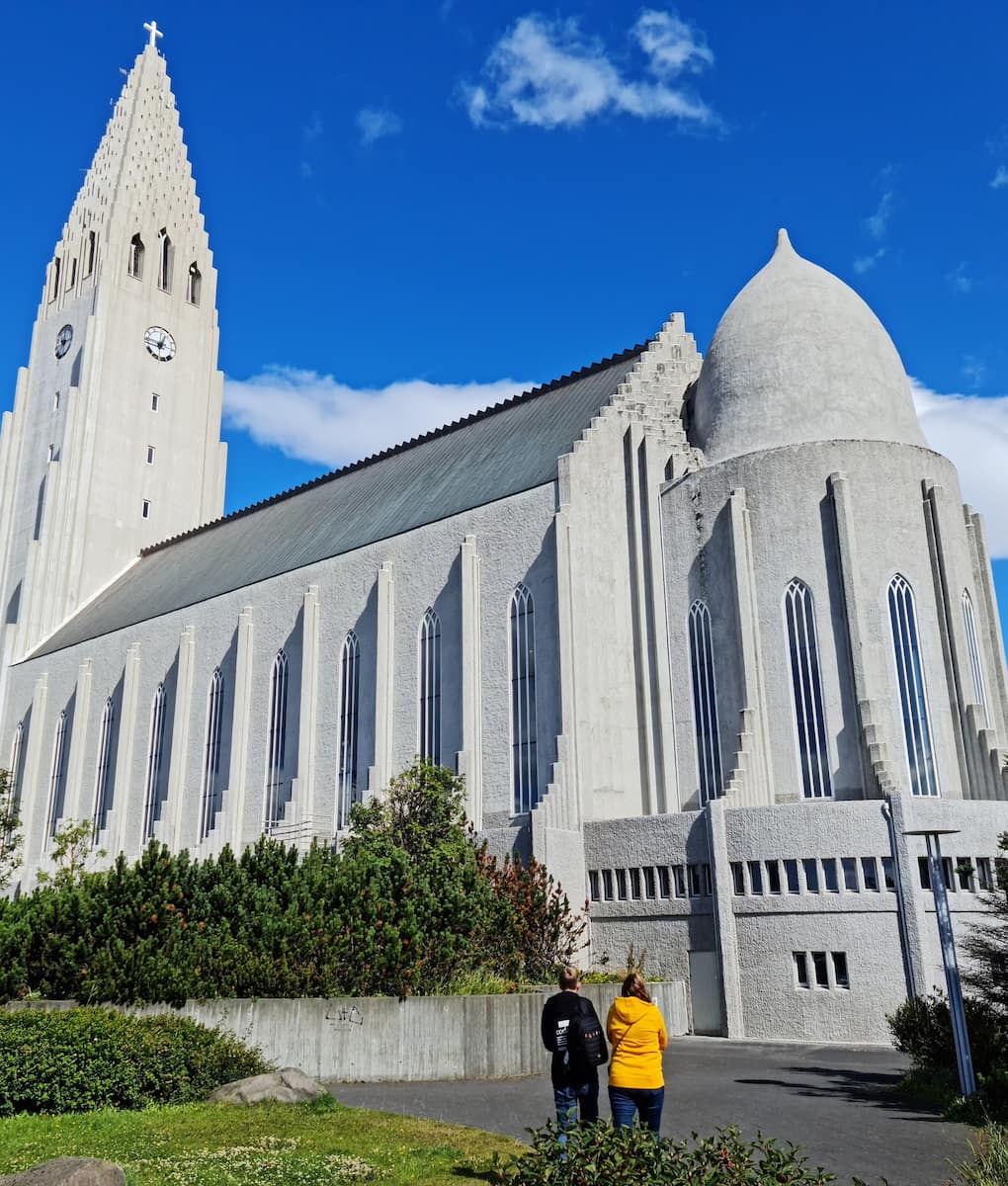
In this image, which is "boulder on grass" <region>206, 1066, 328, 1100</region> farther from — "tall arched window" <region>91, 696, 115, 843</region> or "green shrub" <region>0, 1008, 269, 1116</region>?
"tall arched window" <region>91, 696, 115, 843</region>

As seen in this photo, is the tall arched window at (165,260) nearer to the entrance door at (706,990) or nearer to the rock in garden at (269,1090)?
the entrance door at (706,990)

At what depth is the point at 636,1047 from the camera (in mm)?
9367

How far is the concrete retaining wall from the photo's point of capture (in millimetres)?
17094

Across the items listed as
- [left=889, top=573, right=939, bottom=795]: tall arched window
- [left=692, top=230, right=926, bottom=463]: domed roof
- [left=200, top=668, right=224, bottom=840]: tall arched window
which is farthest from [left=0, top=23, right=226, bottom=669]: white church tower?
[left=889, top=573, right=939, bottom=795]: tall arched window

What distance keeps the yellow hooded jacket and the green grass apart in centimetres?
154

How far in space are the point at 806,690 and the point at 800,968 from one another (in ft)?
25.0

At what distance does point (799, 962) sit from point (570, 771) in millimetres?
7242

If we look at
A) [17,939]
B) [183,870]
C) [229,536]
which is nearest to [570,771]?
[183,870]

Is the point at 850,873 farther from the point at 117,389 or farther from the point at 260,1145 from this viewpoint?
the point at 117,389

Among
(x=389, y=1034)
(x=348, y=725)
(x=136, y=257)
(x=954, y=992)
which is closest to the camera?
(x=954, y=992)

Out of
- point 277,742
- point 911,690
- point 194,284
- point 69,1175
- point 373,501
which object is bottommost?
point 69,1175

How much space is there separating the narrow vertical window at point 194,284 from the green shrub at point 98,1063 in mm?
55069

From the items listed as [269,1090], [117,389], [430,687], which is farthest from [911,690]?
[117,389]

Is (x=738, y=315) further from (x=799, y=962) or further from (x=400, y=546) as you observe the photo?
(x=799, y=962)
